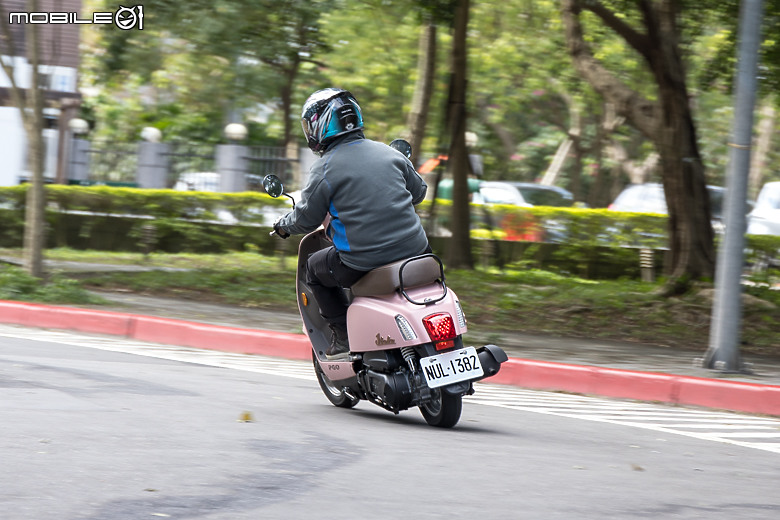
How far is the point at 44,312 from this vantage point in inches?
425

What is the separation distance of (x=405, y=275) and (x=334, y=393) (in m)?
1.24

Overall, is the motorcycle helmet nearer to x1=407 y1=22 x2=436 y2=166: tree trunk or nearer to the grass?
the grass

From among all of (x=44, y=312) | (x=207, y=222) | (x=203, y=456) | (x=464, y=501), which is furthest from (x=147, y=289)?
(x=464, y=501)

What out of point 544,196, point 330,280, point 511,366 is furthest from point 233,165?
point 330,280

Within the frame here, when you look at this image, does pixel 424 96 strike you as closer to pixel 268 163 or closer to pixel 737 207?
pixel 268 163

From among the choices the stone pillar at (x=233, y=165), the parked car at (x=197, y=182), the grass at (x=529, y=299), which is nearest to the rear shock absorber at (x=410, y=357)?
Result: the grass at (x=529, y=299)

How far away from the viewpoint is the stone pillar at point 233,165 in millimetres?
22828

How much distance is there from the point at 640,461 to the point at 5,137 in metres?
21.6

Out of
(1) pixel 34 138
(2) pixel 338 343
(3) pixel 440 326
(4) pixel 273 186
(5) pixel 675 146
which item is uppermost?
(4) pixel 273 186

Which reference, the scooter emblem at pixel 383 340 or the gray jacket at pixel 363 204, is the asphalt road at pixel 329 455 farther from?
the gray jacket at pixel 363 204

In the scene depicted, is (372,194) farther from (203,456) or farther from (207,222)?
(207,222)

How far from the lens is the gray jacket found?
5.77 m

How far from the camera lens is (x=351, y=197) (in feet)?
19.0

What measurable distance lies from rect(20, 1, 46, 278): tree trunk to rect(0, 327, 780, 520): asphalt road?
4.92 m
